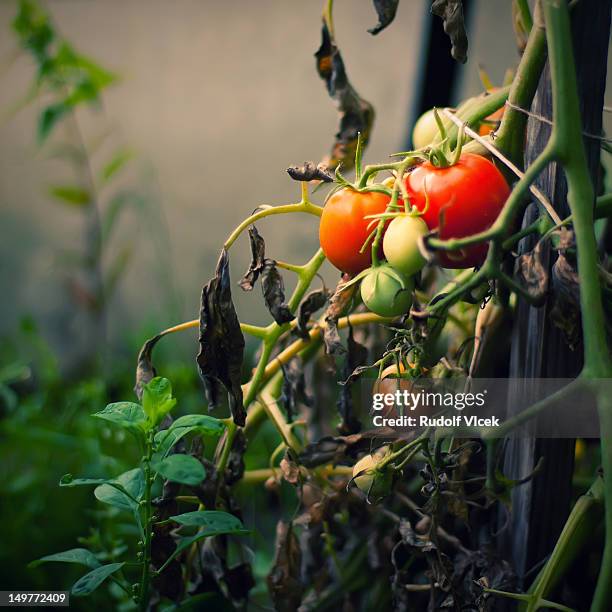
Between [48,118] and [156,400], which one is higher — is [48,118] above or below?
above

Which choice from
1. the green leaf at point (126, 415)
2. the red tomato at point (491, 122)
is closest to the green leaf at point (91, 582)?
the green leaf at point (126, 415)

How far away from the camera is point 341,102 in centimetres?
66

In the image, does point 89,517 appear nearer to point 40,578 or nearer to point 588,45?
point 40,578

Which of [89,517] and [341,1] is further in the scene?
[341,1]

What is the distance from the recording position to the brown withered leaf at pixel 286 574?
594 millimetres

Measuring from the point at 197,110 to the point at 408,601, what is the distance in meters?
1.47

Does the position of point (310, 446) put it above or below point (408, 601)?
above

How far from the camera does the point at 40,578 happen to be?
88 cm

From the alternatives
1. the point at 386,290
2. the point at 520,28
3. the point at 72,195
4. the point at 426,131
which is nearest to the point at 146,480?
the point at 386,290

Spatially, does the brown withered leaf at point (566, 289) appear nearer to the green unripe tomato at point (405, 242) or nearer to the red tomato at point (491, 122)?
the green unripe tomato at point (405, 242)

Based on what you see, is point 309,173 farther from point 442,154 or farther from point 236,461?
point 236,461

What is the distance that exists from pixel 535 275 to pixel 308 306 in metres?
0.20

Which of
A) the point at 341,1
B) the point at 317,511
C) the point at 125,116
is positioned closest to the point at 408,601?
the point at 317,511

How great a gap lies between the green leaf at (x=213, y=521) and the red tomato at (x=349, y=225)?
0.74 ft
